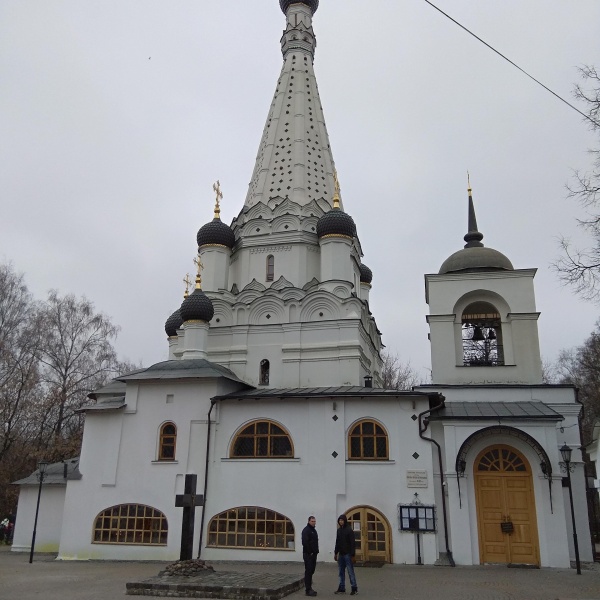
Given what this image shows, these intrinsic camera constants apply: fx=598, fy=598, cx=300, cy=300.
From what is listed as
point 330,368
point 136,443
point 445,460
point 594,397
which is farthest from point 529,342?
point 594,397

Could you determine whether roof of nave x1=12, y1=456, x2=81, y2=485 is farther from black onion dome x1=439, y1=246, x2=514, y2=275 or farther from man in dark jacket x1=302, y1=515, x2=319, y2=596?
black onion dome x1=439, y1=246, x2=514, y2=275

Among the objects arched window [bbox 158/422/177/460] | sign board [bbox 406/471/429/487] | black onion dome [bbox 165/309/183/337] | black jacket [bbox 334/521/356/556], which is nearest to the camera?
black jacket [bbox 334/521/356/556]

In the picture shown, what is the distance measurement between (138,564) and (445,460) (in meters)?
7.95

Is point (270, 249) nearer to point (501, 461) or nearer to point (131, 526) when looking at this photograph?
point (131, 526)

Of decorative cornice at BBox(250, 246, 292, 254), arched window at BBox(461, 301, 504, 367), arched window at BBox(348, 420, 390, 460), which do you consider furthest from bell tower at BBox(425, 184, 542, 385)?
decorative cornice at BBox(250, 246, 292, 254)

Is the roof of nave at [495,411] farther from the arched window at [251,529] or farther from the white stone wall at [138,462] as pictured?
the white stone wall at [138,462]

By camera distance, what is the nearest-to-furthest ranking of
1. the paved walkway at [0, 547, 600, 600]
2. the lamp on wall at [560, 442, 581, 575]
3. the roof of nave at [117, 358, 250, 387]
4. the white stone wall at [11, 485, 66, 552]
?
the paved walkway at [0, 547, 600, 600] → the lamp on wall at [560, 442, 581, 575] → the roof of nave at [117, 358, 250, 387] → the white stone wall at [11, 485, 66, 552]

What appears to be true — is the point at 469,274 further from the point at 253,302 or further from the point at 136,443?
the point at 136,443

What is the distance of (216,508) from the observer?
15.4 metres

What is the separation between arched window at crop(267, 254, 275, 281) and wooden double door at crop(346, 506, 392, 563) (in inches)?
389

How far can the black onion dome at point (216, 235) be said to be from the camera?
73.9ft

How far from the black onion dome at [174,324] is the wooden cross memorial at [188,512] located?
1364 cm

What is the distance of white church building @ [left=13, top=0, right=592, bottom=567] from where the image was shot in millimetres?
14047

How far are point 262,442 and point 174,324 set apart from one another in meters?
10.3
